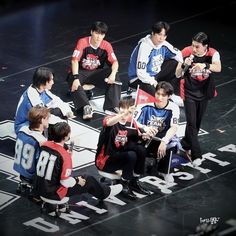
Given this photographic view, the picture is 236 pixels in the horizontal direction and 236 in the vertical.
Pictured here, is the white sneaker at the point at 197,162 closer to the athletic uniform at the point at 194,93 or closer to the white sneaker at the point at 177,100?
the athletic uniform at the point at 194,93

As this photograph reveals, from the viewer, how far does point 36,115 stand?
930 centimetres

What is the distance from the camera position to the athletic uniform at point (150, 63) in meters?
11.6

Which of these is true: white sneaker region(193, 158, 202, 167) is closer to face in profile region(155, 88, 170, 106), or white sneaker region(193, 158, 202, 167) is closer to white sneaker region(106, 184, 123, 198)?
face in profile region(155, 88, 170, 106)

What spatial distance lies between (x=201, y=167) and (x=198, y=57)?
1289 millimetres

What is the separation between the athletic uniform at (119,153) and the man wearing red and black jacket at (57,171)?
20.9 inches

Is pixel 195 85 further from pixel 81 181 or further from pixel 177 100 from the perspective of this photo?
pixel 81 181

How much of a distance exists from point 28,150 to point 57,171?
1.52 feet

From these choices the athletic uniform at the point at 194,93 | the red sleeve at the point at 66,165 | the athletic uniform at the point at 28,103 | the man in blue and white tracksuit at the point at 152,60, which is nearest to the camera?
the red sleeve at the point at 66,165

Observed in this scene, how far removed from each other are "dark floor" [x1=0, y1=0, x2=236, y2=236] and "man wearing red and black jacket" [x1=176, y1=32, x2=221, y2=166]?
26cm

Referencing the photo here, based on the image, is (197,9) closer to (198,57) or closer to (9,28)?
(9,28)

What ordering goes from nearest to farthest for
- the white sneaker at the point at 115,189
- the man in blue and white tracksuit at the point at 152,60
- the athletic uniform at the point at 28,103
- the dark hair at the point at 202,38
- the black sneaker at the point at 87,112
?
1. the white sneaker at the point at 115,189
2. the athletic uniform at the point at 28,103
3. the dark hair at the point at 202,38
4. the black sneaker at the point at 87,112
5. the man in blue and white tracksuit at the point at 152,60

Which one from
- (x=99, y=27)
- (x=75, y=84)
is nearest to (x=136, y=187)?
(x=75, y=84)

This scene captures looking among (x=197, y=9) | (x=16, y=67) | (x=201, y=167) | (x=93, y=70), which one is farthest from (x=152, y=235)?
(x=197, y=9)

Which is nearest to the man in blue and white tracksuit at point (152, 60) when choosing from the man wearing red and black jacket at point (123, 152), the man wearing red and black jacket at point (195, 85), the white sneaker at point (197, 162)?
the man wearing red and black jacket at point (195, 85)
